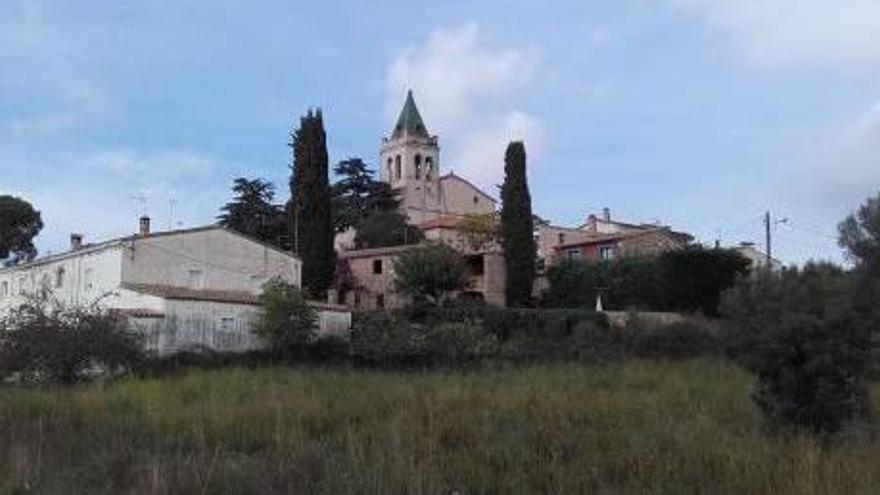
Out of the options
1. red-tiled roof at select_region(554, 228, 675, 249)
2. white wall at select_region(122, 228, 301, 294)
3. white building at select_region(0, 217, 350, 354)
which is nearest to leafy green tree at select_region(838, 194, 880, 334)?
white building at select_region(0, 217, 350, 354)

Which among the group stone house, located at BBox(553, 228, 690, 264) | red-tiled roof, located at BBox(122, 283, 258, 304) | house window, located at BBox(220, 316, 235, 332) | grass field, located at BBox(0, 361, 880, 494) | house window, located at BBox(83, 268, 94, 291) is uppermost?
stone house, located at BBox(553, 228, 690, 264)

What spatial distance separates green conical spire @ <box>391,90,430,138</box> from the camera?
432ft

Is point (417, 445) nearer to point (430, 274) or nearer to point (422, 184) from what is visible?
point (430, 274)

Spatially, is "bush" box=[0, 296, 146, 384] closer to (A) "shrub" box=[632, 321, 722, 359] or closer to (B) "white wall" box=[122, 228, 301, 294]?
(A) "shrub" box=[632, 321, 722, 359]

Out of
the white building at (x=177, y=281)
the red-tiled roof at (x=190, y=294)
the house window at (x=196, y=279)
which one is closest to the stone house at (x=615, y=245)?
the white building at (x=177, y=281)

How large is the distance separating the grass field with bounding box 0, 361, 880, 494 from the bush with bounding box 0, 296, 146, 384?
12621mm

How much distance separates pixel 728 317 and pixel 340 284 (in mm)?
58211

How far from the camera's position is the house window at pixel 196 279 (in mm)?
57625

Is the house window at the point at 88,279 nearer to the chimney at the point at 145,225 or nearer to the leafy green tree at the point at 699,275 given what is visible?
the chimney at the point at 145,225

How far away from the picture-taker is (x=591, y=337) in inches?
1796

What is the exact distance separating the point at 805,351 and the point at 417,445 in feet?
15.6

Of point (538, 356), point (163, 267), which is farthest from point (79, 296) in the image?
point (538, 356)

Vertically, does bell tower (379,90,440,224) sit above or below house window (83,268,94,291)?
above

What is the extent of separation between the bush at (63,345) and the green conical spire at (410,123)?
96232 millimetres
